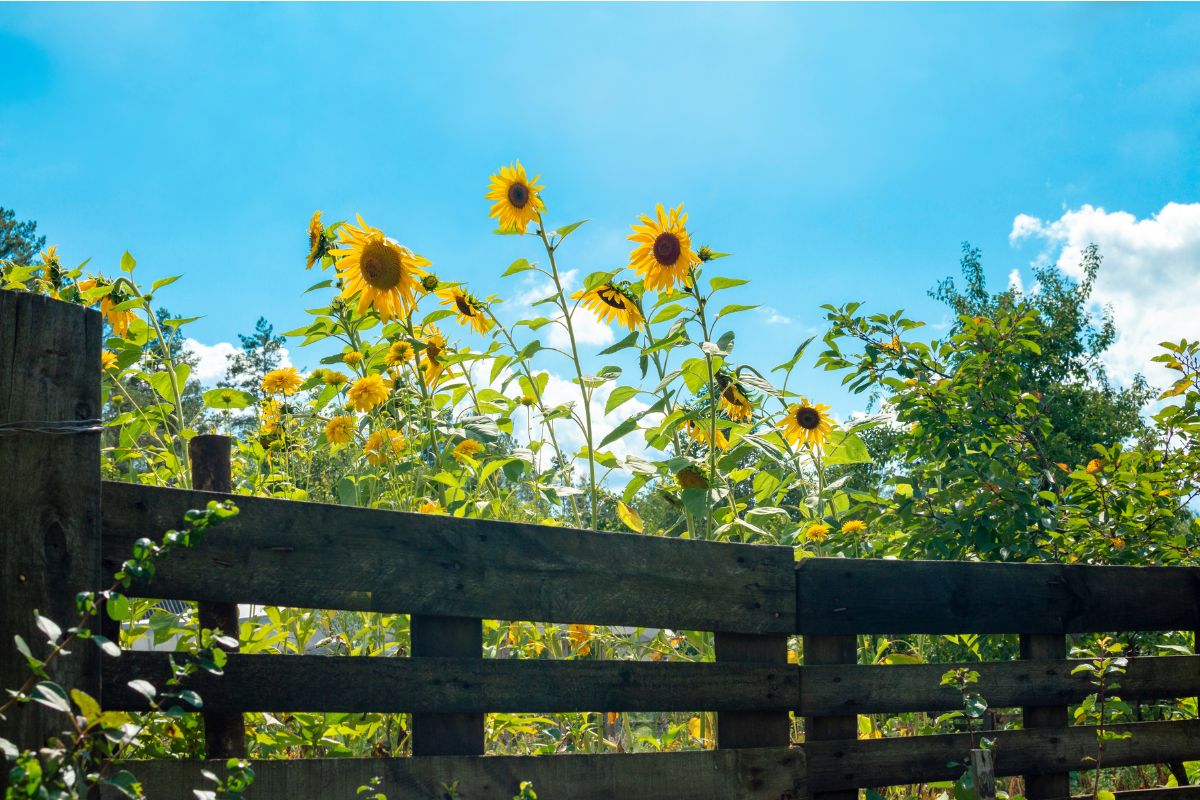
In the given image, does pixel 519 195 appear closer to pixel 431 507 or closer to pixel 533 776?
pixel 431 507

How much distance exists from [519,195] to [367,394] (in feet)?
2.53

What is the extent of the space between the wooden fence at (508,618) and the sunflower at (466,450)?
71 centimetres

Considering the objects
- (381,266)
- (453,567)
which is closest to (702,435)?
(381,266)

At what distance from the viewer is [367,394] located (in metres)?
3.05

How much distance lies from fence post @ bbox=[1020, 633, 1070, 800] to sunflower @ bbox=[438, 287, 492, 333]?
202cm

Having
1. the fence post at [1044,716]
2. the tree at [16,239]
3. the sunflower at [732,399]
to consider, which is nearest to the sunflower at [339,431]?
the sunflower at [732,399]

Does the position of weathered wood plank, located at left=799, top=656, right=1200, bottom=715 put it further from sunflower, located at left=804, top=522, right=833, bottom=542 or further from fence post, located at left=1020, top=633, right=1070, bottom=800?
sunflower, located at left=804, top=522, right=833, bottom=542

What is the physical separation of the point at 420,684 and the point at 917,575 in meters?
1.59

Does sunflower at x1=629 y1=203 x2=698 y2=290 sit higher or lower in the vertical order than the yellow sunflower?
higher

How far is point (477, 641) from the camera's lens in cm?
230

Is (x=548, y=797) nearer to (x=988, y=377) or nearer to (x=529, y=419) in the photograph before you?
(x=529, y=419)

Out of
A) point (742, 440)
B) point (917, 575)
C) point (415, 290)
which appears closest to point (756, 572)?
point (742, 440)

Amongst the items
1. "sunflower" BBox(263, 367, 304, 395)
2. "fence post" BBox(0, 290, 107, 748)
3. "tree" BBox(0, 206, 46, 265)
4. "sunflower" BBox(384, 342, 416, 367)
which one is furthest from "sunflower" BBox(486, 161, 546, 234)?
"tree" BBox(0, 206, 46, 265)

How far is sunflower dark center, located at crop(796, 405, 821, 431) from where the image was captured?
151 inches
